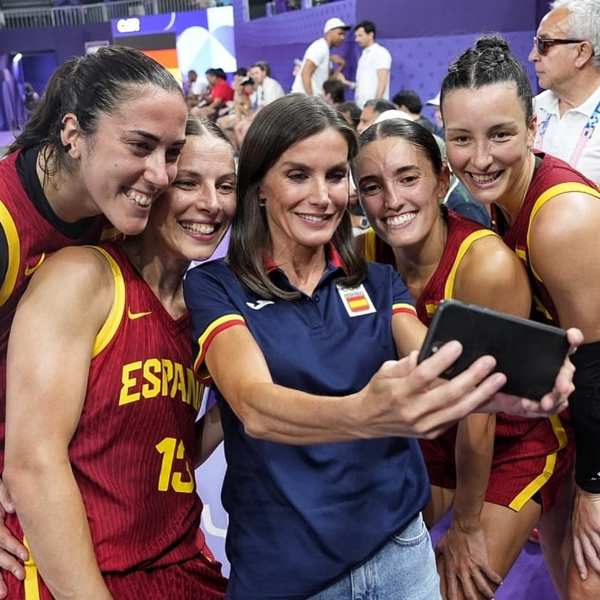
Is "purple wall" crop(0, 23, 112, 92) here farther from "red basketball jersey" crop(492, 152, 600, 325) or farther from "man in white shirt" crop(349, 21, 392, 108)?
"red basketball jersey" crop(492, 152, 600, 325)

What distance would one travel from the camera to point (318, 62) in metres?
10.4

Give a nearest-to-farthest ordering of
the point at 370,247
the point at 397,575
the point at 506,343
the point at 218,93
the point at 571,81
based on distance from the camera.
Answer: the point at 506,343
the point at 397,575
the point at 370,247
the point at 571,81
the point at 218,93

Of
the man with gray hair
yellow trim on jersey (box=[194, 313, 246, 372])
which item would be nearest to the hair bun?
the man with gray hair

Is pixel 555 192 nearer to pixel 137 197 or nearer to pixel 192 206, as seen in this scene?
pixel 192 206

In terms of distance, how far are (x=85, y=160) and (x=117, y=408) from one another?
608 mm

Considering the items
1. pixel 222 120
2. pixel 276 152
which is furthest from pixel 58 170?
pixel 222 120

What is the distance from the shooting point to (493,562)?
7.57ft

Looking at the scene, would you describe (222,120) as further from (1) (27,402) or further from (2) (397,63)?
(1) (27,402)

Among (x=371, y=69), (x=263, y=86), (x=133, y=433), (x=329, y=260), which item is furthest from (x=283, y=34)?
(x=133, y=433)

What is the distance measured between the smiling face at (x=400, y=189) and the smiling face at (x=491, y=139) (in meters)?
0.12

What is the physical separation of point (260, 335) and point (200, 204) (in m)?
0.45

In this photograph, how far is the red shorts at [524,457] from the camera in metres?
2.34

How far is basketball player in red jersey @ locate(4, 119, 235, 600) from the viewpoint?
165cm

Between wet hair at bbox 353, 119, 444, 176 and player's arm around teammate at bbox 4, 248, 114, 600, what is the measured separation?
1.01 meters
